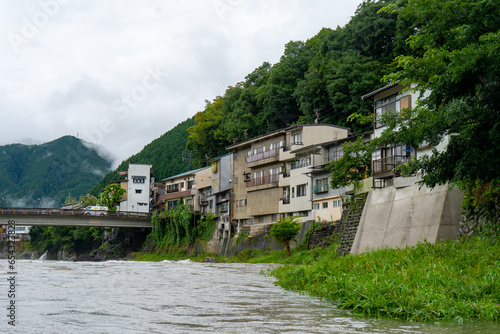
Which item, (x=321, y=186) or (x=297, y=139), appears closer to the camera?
(x=321, y=186)

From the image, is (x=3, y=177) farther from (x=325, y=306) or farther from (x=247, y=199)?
(x=325, y=306)

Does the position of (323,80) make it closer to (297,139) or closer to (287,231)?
(297,139)

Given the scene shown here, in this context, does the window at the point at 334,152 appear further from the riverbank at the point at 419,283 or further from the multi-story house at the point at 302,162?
the riverbank at the point at 419,283

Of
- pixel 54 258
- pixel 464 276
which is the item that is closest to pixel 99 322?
pixel 464 276

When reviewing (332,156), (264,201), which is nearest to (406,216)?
(332,156)

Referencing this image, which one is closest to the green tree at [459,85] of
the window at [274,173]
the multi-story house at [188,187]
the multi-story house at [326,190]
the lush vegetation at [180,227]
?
the multi-story house at [326,190]

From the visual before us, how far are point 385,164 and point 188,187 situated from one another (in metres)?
46.0

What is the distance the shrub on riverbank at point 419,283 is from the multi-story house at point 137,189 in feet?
242

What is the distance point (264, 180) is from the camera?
54531 millimetres

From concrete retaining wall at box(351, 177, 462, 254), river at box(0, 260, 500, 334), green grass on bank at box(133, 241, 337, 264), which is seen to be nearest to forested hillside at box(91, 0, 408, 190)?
green grass on bank at box(133, 241, 337, 264)

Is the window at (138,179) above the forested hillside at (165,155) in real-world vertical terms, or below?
below

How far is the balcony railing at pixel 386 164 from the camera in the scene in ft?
97.1

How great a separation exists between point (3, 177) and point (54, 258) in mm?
84487

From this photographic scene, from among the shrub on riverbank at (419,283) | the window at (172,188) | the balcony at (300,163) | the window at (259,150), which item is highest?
A: the window at (259,150)
